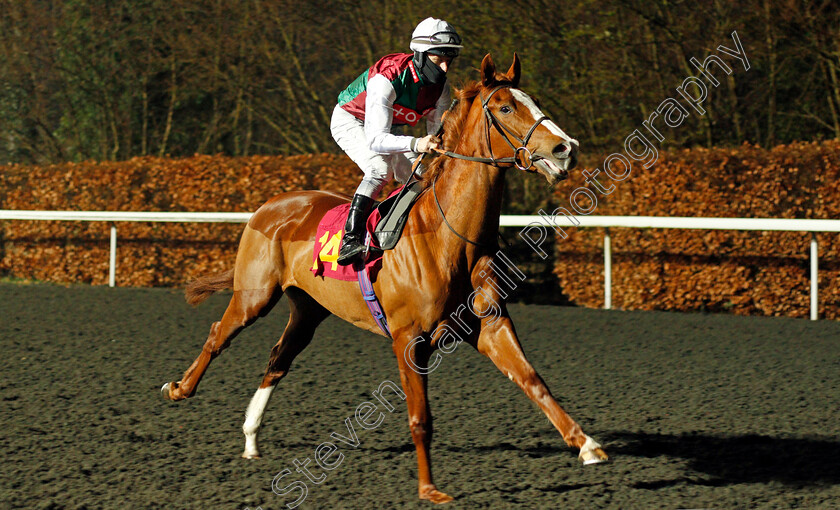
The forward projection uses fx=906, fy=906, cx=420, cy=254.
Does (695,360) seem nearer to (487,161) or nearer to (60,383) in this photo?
(487,161)

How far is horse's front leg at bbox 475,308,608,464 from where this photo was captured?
329 cm

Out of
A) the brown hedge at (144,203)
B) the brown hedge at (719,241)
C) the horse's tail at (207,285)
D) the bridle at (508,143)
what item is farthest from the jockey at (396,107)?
the brown hedge at (144,203)

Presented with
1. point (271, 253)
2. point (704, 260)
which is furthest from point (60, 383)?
point (704, 260)

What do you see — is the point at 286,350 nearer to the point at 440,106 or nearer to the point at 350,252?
the point at 350,252

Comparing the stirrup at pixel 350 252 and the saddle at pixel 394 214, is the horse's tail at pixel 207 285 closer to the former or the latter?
the stirrup at pixel 350 252

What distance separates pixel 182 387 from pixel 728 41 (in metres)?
7.87

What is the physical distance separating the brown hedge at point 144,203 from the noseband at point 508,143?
6.66 metres

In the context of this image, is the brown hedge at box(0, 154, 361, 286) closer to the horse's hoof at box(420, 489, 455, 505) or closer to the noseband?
the noseband

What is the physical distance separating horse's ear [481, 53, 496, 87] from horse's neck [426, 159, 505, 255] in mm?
322

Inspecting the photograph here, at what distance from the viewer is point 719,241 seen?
8516 millimetres

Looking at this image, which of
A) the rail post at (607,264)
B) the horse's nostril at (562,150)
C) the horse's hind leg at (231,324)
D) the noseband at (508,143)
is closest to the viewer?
the horse's nostril at (562,150)

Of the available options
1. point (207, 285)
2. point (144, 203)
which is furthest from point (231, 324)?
point (144, 203)

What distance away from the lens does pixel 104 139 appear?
16219 millimetres

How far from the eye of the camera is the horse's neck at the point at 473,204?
358 centimetres
